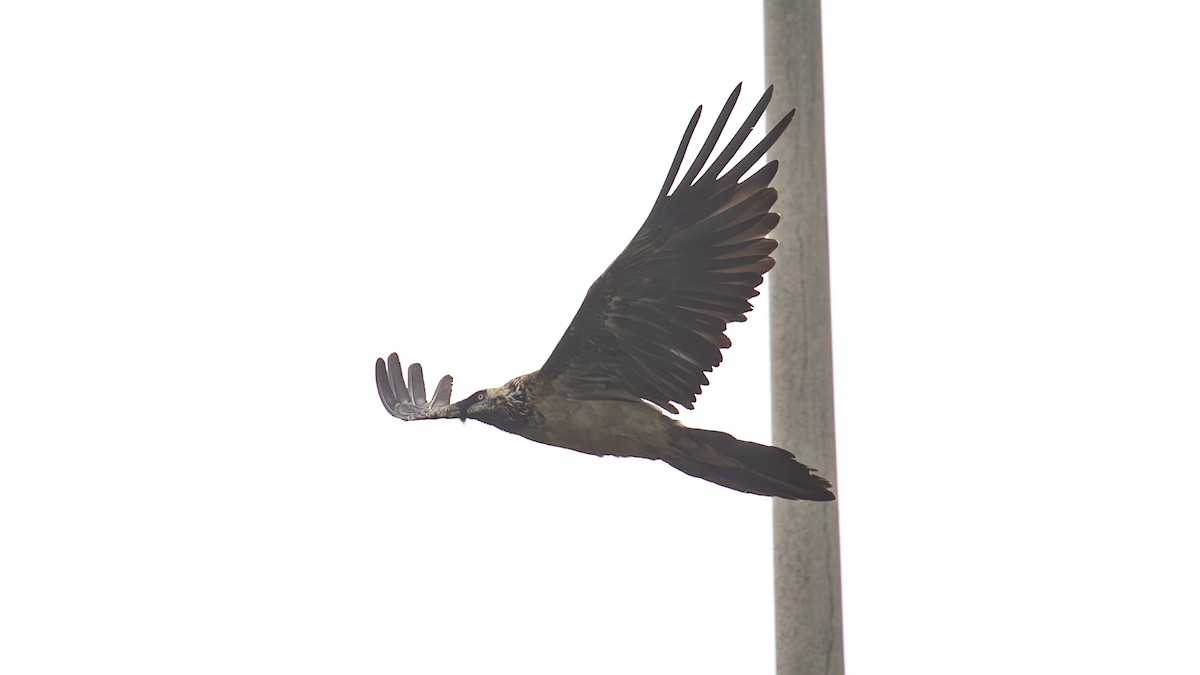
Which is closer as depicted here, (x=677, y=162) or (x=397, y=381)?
(x=677, y=162)

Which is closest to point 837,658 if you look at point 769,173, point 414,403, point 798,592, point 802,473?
point 798,592

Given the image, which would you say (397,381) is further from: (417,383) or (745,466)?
(745,466)

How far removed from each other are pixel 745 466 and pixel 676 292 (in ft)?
0.95

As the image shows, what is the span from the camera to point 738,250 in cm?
226

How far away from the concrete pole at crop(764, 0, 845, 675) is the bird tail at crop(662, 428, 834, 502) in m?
1.30

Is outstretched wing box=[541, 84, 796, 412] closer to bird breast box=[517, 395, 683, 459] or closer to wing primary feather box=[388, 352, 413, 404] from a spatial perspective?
bird breast box=[517, 395, 683, 459]

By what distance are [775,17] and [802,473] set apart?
5.82ft

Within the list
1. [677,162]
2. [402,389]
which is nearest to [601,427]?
[677,162]

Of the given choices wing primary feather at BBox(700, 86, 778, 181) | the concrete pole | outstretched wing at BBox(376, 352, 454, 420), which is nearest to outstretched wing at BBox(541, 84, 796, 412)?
wing primary feather at BBox(700, 86, 778, 181)

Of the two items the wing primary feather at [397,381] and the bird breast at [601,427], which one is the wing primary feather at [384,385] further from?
the bird breast at [601,427]

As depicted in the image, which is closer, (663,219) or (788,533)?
(663,219)

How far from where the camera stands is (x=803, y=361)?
11.8 feet

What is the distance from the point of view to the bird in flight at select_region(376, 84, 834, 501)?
7.32ft

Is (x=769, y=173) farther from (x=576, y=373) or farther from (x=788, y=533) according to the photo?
(x=788, y=533)
